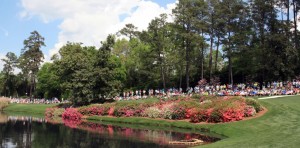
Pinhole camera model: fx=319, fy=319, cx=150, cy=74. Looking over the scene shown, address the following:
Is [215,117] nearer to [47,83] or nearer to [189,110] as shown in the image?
[189,110]

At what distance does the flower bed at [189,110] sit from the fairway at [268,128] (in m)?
1.33

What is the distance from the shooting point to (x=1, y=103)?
69.0m

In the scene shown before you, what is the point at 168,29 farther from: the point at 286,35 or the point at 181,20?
the point at 286,35

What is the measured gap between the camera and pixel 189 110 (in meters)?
33.2

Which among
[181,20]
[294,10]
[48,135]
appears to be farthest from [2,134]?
[294,10]

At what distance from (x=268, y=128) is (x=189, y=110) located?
1003cm

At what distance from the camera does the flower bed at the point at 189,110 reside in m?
29.2

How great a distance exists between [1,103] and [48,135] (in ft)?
152

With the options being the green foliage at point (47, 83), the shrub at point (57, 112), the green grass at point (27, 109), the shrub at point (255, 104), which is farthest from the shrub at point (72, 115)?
the green foliage at point (47, 83)

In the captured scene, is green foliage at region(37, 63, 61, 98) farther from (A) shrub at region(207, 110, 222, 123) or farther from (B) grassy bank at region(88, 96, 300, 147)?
(A) shrub at region(207, 110, 222, 123)

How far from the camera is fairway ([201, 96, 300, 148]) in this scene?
18873 millimetres

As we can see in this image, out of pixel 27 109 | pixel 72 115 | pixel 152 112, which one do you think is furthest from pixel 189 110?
pixel 27 109

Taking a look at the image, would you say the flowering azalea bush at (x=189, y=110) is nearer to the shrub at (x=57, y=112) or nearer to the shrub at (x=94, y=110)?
the shrub at (x=94, y=110)

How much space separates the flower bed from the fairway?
4.36 ft
